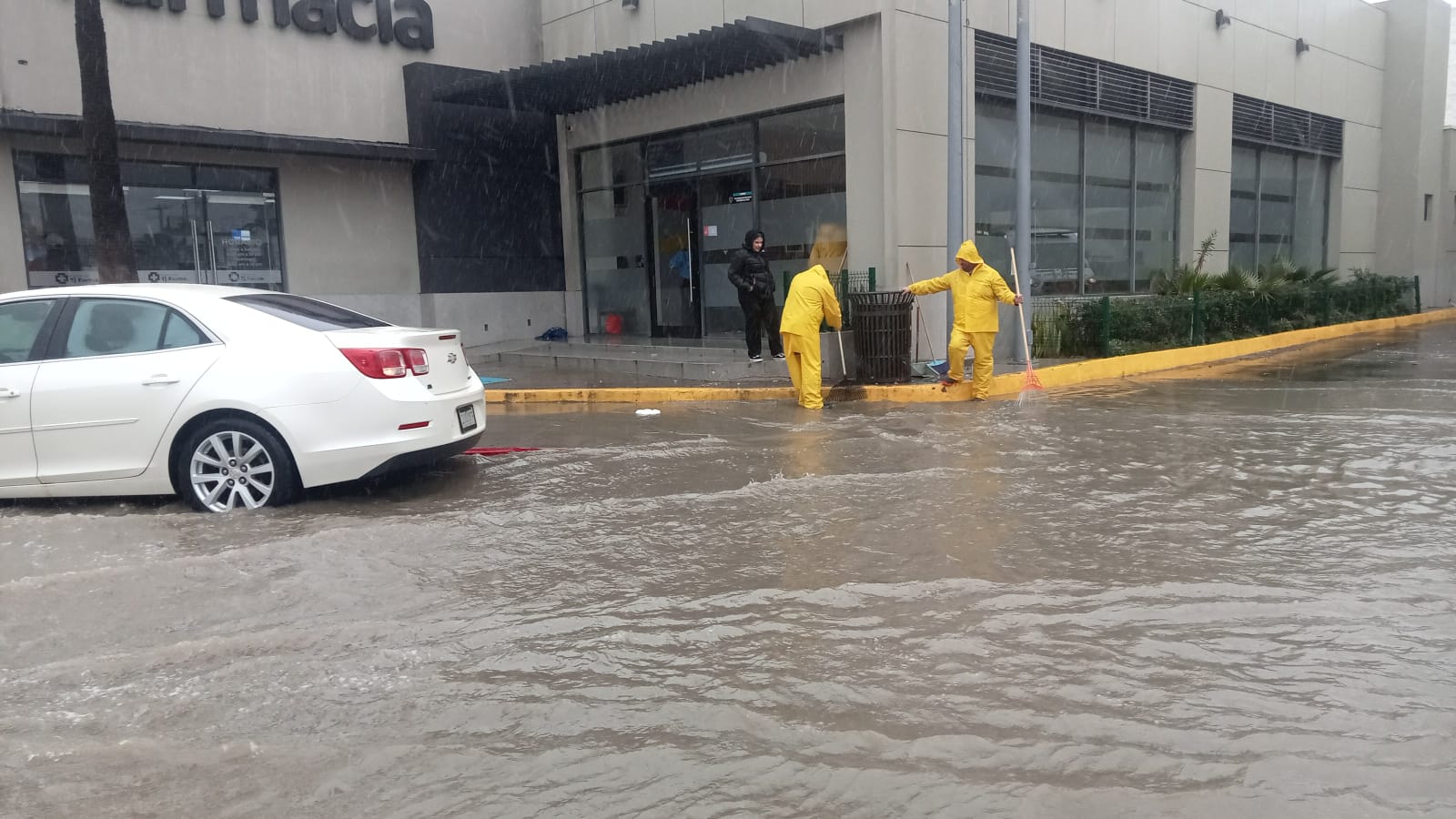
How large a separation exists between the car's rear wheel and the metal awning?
8.67 metres

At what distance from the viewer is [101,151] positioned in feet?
40.1

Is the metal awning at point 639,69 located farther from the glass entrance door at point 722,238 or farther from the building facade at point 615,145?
the glass entrance door at point 722,238

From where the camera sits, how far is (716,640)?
14.0 feet

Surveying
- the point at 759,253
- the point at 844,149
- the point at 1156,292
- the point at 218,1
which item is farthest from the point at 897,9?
the point at 218,1

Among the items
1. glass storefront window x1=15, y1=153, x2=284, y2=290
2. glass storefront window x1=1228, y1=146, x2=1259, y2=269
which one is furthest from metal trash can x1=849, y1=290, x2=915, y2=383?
glass storefront window x1=1228, y1=146, x2=1259, y2=269

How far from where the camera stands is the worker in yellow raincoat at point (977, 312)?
11625 millimetres

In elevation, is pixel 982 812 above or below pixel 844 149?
below

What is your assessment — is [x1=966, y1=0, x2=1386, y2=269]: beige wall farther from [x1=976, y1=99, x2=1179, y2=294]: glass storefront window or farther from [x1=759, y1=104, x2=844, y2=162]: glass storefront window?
Result: [x1=759, y1=104, x2=844, y2=162]: glass storefront window

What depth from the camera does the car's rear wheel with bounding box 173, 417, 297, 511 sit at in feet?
21.2

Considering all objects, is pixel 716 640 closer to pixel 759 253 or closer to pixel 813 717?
pixel 813 717

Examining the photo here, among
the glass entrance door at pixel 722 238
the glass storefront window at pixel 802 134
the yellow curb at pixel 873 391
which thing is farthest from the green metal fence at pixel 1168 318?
the glass entrance door at pixel 722 238

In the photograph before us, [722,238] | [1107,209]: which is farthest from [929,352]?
[1107,209]

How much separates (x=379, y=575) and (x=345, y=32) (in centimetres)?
1386

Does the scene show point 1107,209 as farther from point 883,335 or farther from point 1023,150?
point 883,335
